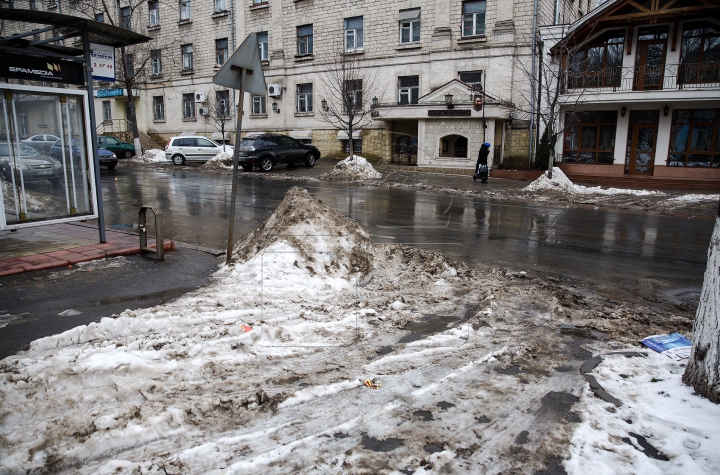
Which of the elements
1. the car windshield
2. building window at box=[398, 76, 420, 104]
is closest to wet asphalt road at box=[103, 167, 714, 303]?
the car windshield

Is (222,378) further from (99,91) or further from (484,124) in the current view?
(99,91)

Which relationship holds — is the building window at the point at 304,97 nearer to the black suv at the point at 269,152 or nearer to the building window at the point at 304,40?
the building window at the point at 304,40

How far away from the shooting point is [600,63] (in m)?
24.5

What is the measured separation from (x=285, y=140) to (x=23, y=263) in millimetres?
21467

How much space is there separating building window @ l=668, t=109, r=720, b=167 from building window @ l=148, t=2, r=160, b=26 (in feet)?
121

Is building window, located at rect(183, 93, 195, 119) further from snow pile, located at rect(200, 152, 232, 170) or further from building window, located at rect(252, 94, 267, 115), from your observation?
snow pile, located at rect(200, 152, 232, 170)

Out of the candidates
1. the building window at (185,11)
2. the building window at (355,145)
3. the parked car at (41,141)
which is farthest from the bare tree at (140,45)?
the parked car at (41,141)

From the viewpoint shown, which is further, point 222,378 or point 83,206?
point 83,206

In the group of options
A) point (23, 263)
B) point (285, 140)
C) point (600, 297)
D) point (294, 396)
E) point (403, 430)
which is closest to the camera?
point (403, 430)

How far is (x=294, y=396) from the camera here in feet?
12.1

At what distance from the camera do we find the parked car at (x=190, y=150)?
1208 inches

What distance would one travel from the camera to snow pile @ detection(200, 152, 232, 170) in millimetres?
28516

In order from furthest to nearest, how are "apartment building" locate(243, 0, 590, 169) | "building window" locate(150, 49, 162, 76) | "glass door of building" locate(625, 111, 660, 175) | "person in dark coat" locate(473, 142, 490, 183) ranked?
1. "building window" locate(150, 49, 162, 76)
2. "apartment building" locate(243, 0, 590, 169)
3. "glass door of building" locate(625, 111, 660, 175)
4. "person in dark coat" locate(473, 142, 490, 183)

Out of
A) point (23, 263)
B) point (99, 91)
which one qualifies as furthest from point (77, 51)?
point (99, 91)
